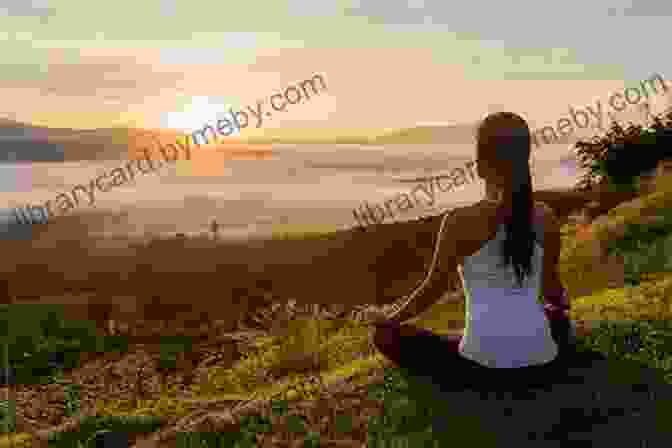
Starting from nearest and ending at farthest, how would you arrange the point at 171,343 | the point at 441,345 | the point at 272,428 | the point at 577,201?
1. the point at 441,345
2. the point at 272,428
3. the point at 171,343
4. the point at 577,201

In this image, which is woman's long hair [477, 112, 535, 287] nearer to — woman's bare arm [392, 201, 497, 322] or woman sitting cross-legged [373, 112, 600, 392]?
woman sitting cross-legged [373, 112, 600, 392]

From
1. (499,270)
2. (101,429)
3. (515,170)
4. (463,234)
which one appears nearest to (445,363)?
(499,270)

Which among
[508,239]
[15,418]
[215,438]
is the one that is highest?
[508,239]

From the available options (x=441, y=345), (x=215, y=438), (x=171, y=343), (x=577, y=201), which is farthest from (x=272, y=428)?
(x=577, y=201)

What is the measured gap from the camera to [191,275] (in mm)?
21703

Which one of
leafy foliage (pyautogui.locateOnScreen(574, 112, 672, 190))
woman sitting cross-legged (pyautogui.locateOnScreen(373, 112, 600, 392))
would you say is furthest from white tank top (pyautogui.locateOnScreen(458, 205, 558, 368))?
leafy foliage (pyautogui.locateOnScreen(574, 112, 672, 190))

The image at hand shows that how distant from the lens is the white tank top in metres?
4.99

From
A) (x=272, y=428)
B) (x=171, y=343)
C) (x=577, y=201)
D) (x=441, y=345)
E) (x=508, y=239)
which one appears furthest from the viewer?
(x=577, y=201)

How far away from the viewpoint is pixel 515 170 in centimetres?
486

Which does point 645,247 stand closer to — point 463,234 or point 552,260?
point 552,260

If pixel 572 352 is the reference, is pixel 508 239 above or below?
above

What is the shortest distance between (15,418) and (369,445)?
6630 millimetres

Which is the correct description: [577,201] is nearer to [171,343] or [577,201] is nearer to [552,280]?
[171,343]

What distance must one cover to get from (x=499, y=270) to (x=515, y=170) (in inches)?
24.6
